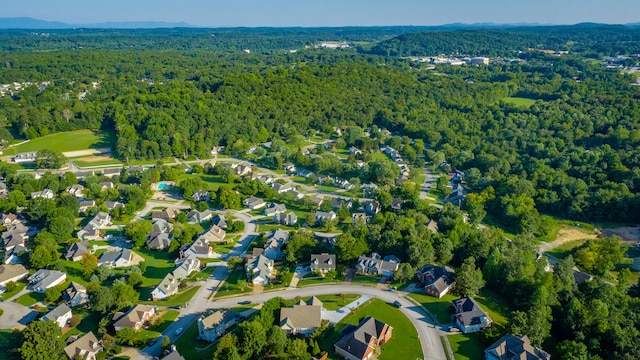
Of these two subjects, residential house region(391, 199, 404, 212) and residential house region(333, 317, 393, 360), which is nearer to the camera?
residential house region(333, 317, 393, 360)

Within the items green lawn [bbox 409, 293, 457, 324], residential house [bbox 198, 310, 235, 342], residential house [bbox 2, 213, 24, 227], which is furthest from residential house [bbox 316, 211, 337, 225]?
residential house [bbox 2, 213, 24, 227]

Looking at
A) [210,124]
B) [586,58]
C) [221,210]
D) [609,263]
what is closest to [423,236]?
[609,263]

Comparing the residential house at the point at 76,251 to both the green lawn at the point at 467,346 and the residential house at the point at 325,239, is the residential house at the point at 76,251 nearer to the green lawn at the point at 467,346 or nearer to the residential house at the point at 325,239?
the residential house at the point at 325,239

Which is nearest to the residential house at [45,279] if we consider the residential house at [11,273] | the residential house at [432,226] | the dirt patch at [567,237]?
the residential house at [11,273]

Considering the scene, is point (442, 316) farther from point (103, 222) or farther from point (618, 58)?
point (618, 58)

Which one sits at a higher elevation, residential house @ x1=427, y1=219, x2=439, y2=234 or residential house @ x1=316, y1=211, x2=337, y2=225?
residential house @ x1=427, y1=219, x2=439, y2=234

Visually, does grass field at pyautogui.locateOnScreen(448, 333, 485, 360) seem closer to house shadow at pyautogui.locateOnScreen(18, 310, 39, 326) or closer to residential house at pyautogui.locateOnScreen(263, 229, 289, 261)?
residential house at pyautogui.locateOnScreen(263, 229, 289, 261)

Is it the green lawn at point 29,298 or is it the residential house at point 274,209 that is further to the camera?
the residential house at point 274,209
